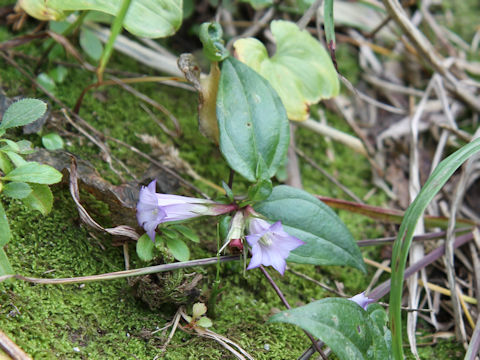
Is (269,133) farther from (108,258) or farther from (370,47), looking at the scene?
(370,47)

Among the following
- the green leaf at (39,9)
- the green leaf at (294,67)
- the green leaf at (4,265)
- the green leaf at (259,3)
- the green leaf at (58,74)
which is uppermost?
the green leaf at (259,3)

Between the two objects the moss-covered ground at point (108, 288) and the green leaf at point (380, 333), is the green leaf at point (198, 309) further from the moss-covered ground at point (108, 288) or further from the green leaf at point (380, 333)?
the green leaf at point (380, 333)

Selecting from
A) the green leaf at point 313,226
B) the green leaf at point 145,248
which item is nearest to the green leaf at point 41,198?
the green leaf at point 145,248

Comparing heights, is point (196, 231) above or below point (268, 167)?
below

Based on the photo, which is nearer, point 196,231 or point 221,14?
point 196,231

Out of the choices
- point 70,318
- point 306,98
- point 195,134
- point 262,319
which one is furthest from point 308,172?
point 70,318

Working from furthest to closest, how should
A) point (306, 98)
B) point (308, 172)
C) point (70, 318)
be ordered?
point (308, 172), point (306, 98), point (70, 318)
